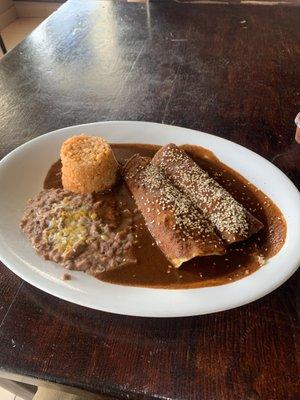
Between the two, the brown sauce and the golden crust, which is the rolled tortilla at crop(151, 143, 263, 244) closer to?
the brown sauce

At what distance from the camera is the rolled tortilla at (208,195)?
3.10ft

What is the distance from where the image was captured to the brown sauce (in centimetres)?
86

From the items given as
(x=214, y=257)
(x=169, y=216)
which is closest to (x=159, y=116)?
(x=169, y=216)

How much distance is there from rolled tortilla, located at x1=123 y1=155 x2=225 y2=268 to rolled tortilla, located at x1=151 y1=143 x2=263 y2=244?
0.8 inches

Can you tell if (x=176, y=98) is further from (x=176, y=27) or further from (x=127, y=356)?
(x=127, y=356)

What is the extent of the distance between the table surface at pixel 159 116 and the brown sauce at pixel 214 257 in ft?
0.25

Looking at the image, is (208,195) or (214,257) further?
(208,195)

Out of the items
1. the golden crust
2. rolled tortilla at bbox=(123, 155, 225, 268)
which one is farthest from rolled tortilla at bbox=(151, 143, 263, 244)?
the golden crust

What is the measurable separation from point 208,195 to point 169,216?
5.2 inches

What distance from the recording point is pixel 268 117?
143 centimetres

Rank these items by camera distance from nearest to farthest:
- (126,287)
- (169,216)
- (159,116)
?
(126,287), (169,216), (159,116)

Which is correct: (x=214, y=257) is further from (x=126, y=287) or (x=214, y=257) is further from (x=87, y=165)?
(x=87, y=165)

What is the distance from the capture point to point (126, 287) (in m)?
0.84

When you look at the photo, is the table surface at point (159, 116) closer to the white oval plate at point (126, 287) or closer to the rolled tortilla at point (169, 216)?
the white oval plate at point (126, 287)
